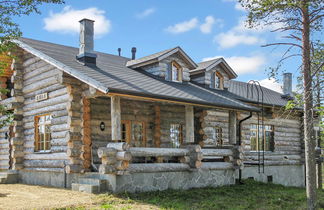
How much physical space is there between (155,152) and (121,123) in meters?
3.31

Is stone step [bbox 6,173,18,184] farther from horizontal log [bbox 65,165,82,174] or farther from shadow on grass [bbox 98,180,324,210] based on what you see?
shadow on grass [bbox 98,180,324,210]

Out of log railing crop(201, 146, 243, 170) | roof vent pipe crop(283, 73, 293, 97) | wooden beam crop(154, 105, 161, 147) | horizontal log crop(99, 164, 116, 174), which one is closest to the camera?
horizontal log crop(99, 164, 116, 174)

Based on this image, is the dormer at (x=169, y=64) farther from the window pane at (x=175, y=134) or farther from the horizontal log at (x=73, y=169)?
the horizontal log at (x=73, y=169)

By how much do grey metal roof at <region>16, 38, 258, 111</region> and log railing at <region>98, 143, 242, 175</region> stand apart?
5.46 ft

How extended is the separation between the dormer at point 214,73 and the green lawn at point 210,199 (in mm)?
6325

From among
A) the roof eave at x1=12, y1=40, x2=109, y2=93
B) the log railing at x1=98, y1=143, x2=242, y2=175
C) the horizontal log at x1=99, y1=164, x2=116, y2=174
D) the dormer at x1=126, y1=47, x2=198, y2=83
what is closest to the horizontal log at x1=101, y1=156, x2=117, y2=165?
the log railing at x1=98, y1=143, x2=242, y2=175

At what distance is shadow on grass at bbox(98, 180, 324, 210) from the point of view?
1110 centimetres

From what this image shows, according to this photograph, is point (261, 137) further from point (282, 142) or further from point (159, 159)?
point (159, 159)

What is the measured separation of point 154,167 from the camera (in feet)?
43.2

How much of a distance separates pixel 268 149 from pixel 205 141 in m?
5.02

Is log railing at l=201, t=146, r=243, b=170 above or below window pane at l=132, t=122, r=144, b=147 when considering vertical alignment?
below

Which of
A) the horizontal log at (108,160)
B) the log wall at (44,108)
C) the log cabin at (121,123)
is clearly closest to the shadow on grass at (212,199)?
the log cabin at (121,123)

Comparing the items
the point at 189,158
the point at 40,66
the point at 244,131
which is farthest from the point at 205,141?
the point at 40,66

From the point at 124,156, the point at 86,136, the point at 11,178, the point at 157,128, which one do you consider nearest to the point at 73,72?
the point at 86,136
